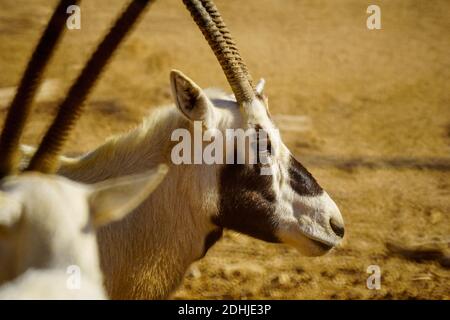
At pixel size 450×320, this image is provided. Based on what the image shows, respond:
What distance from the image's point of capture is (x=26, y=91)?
2273 millimetres

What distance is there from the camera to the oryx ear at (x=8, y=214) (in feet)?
5.49

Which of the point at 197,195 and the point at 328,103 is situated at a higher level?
the point at 197,195

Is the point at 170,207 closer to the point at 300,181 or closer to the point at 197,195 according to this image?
the point at 197,195

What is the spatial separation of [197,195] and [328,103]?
5374 mm

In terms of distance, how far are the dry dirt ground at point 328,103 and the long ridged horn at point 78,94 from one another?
123 cm

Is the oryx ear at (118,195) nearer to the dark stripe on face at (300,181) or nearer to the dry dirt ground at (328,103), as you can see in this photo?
the dark stripe on face at (300,181)

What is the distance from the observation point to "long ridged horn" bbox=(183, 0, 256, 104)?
3018mm

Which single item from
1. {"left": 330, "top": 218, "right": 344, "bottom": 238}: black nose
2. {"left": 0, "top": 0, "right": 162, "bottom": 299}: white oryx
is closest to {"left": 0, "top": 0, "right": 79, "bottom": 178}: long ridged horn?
{"left": 0, "top": 0, "right": 162, "bottom": 299}: white oryx

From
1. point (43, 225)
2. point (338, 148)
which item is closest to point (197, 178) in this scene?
point (43, 225)

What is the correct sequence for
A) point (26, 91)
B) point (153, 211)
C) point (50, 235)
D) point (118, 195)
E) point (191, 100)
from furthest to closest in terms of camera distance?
point (153, 211), point (191, 100), point (26, 91), point (118, 195), point (50, 235)

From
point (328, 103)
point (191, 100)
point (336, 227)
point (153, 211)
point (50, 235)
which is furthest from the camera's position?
point (328, 103)

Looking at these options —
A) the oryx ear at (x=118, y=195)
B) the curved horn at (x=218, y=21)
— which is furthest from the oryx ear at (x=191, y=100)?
the oryx ear at (x=118, y=195)

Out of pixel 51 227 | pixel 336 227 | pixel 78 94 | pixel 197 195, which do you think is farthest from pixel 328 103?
pixel 51 227
